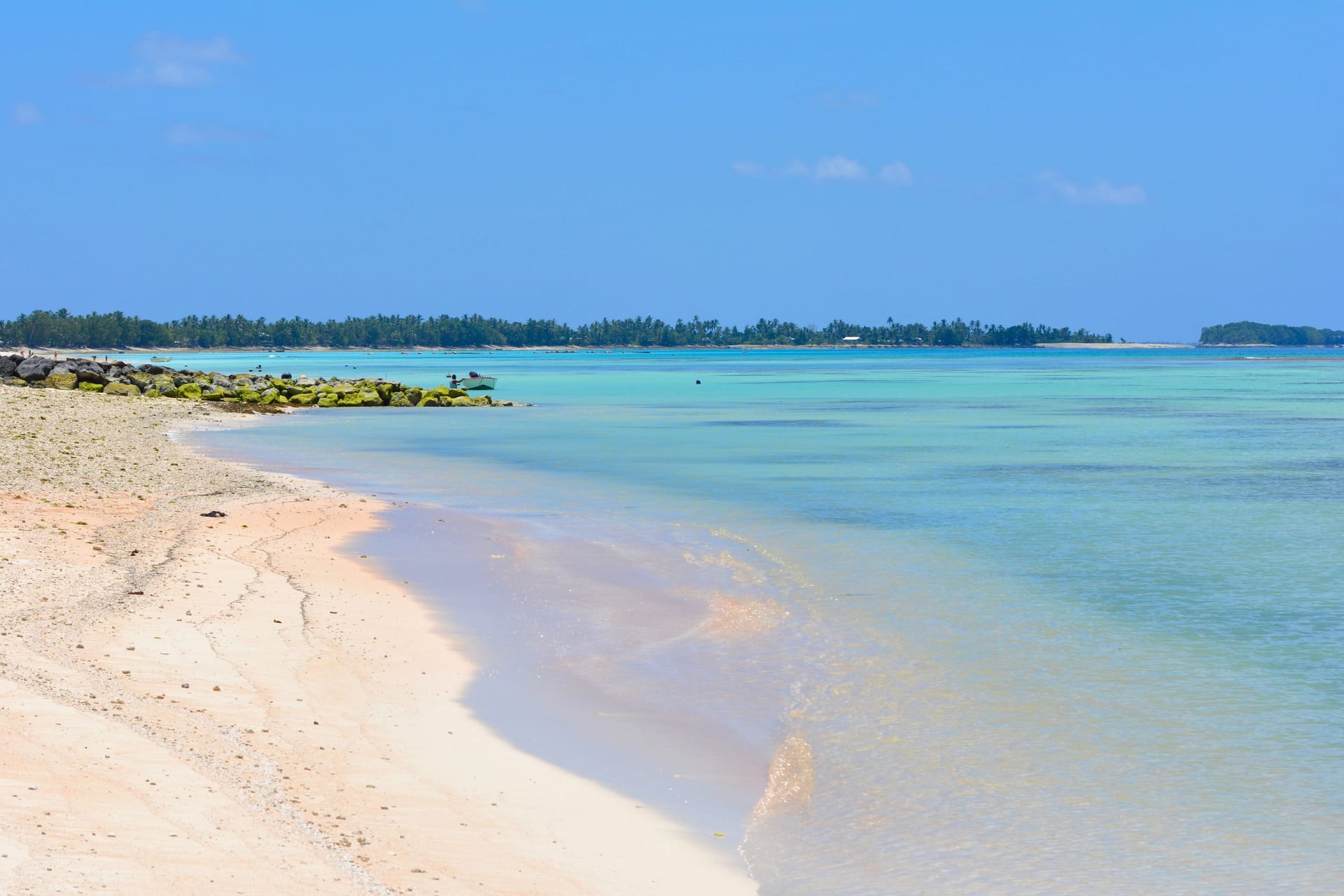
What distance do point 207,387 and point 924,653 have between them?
49.1 metres

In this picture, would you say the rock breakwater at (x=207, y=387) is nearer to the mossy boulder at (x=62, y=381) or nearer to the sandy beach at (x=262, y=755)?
the mossy boulder at (x=62, y=381)

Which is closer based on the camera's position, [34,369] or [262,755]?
[262,755]

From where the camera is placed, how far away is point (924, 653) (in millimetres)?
10695

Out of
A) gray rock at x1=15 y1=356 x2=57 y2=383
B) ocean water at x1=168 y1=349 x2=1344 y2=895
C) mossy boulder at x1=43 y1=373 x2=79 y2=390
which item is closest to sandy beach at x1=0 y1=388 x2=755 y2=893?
ocean water at x1=168 y1=349 x2=1344 y2=895

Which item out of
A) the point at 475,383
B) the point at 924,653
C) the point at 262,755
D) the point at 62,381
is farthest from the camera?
the point at 475,383

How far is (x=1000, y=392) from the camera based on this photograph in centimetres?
7762

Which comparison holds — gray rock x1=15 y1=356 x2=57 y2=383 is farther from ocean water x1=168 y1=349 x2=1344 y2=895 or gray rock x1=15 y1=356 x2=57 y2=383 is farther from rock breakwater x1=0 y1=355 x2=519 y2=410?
ocean water x1=168 y1=349 x2=1344 y2=895

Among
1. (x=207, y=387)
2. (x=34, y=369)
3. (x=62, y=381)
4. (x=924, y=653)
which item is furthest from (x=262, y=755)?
(x=207, y=387)

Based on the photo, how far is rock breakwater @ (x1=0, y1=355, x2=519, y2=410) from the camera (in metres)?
49.9

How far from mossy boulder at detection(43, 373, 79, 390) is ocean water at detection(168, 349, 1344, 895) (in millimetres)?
25241

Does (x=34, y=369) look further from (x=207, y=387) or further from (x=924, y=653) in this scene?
(x=924, y=653)

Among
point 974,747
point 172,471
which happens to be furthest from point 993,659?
point 172,471

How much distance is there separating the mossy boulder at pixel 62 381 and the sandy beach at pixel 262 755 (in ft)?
132

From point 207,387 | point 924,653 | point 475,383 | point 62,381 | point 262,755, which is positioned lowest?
point 924,653
